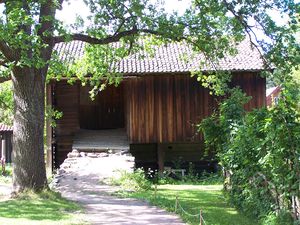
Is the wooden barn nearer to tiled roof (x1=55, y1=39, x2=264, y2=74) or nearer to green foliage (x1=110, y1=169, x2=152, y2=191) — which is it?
tiled roof (x1=55, y1=39, x2=264, y2=74)

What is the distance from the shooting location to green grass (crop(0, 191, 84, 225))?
960cm

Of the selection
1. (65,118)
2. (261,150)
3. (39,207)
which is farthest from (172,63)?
(261,150)

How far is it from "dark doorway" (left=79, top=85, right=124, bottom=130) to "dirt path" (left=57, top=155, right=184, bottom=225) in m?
7.72

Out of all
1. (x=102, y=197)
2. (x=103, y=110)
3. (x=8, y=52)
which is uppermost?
(x=8, y=52)

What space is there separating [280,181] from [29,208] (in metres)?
5.86

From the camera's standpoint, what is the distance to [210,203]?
1300 cm

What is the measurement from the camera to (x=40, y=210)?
10.7m

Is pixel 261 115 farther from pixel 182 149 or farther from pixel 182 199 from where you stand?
pixel 182 149

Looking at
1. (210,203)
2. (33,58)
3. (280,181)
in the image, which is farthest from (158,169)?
(280,181)

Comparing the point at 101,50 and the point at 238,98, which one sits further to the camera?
the point at 101,50

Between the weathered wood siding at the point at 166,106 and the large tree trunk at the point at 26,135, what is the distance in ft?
30.1

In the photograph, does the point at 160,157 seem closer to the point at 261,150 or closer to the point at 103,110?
the point at 103,110

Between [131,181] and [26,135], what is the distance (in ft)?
15.1

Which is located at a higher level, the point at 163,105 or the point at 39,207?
the point at 163,105
